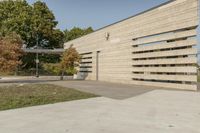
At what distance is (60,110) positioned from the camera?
29.2 ft

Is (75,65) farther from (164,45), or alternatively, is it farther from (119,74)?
(164,45)

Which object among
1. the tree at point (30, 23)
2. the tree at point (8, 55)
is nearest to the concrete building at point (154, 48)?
the tree at point (8, 55)

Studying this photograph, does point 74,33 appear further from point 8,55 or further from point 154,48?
point 154,48

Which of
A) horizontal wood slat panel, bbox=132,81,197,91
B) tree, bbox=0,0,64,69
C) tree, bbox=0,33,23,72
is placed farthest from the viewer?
tree, bbox=0,0,64,69

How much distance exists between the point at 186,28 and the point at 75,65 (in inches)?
649

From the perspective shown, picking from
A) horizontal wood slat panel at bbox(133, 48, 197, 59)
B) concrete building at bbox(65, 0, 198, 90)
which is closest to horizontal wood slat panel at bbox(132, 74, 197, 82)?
concrete building at bbox(65, 0, 198, 90)

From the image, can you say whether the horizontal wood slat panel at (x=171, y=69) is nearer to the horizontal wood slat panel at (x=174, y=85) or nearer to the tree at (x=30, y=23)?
the horizontal wood slat panel at (x=174, y=85)

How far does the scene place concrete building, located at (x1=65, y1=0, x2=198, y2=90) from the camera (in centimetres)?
1579

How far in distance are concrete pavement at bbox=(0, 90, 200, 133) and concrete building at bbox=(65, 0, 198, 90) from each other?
6273mm

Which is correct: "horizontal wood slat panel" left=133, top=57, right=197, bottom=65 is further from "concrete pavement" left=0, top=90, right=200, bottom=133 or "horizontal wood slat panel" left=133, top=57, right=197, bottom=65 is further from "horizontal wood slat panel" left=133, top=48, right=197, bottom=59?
"concrete pavement" left=0, top=90, right=200, bottom=133

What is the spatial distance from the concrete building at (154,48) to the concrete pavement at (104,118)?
6.27 meters

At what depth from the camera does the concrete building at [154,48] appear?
15789mm

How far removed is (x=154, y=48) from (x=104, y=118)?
11.9m

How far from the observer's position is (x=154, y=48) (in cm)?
1848
